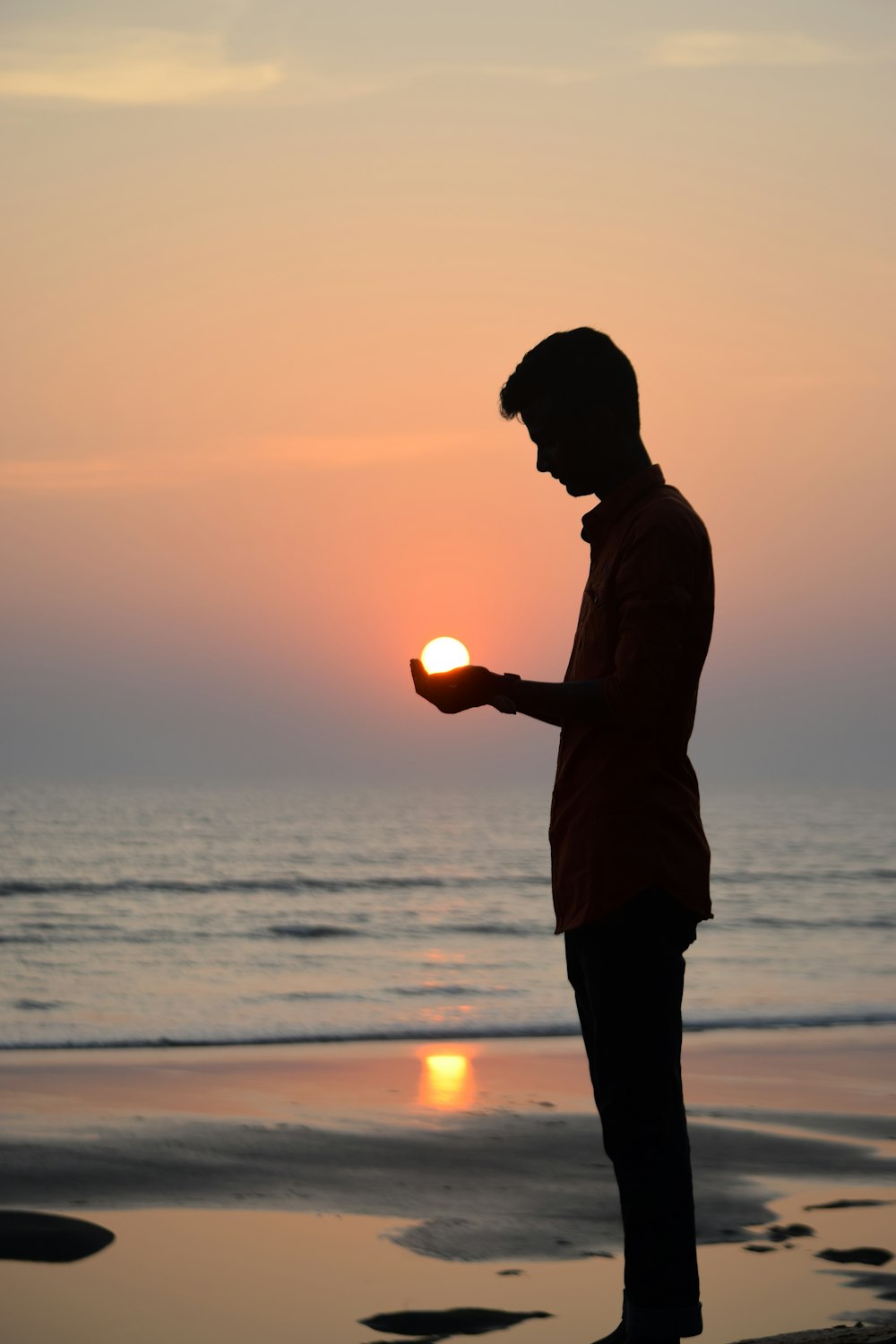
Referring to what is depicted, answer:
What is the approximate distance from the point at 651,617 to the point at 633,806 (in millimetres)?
333

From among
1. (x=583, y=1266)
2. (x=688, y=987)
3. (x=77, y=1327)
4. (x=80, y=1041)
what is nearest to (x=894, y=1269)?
(x=583, y=1266)

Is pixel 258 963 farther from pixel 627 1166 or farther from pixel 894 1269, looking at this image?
pixel 627 1166

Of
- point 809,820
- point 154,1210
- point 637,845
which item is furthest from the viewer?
point 809,820

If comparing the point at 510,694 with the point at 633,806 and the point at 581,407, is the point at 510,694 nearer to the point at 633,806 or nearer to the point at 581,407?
the point at 633,806

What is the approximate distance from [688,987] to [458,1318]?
9.11 meters

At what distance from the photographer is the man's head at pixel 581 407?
257cm

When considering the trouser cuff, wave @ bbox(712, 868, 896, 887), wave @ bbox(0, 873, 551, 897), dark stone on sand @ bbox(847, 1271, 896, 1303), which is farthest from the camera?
wave @ bbox(712, 868, 896, 887)

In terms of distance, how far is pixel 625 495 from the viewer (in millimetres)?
2623

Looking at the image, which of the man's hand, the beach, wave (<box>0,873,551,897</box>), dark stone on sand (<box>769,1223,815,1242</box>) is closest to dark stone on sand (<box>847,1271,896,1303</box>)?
the beach

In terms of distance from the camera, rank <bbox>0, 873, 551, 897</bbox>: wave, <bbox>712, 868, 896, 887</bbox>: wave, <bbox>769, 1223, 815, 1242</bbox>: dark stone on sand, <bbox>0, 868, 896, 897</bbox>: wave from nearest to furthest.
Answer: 1. <bbox>769, 1223, 815, 1242</bbox>: dark stone on sand
2. <bbox>0, 873, 551, 897</bbox>: wave
3. <bbox>0, 868, 896, 897</bbox>: wave
4. <bbox>712, 868, 896, 887</bbox>: wave

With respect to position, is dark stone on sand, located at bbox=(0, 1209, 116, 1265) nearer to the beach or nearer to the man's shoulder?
the beach

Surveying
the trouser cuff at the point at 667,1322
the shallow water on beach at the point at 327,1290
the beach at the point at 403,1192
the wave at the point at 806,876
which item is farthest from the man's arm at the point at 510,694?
the wave at the point at 806,876

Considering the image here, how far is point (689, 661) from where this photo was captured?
2.52 metres

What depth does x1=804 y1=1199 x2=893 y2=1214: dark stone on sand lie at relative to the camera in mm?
4871
